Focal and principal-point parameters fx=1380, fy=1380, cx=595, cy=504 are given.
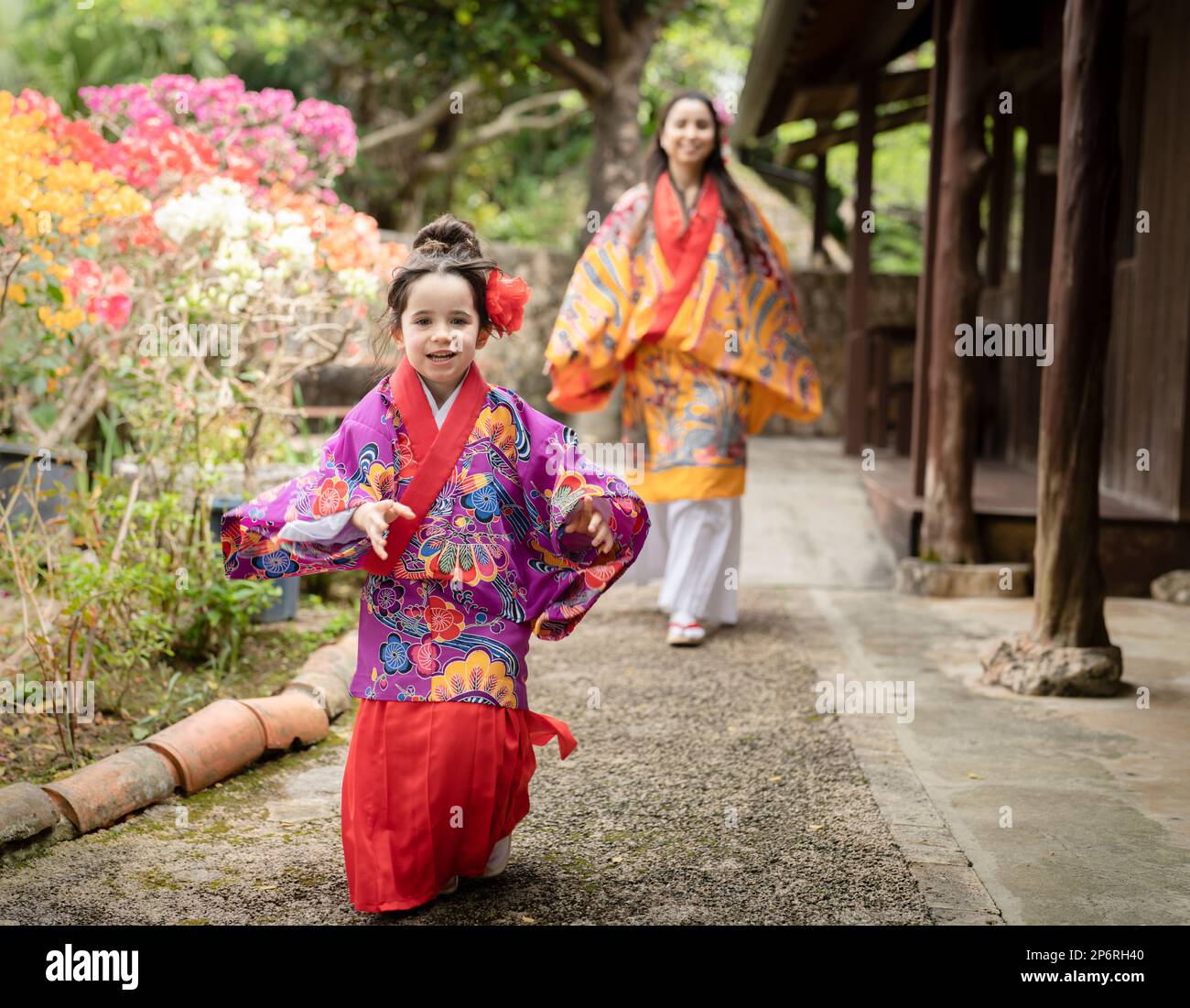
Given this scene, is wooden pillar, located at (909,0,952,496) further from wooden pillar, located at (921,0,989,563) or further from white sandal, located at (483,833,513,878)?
white sandal, located at (483,833,513,878)

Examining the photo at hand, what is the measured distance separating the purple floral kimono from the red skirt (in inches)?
1.9

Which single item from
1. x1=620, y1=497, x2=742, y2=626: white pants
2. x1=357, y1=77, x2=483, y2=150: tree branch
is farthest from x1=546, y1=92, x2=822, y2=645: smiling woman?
x1=357, y1=77, x2=483, y2=150: tree branch

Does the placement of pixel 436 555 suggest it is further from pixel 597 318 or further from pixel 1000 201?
pixel 1000 201

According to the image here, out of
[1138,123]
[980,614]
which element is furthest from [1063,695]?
[1138,123]

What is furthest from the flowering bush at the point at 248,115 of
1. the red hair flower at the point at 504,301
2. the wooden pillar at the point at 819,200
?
the wooden pillar at the point at 819,200

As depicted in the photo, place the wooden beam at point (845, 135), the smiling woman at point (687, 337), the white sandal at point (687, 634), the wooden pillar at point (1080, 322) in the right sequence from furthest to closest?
the wooden beam at point (845, 135), the smiling woman at point (687, 337), the white sandal at point (687, 634), the wooden pillar at point (1080, 322)

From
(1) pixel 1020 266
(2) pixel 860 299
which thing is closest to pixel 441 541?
(1) pixel 1020 266

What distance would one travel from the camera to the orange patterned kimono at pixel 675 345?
18.7 feet

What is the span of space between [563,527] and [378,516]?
0.43m

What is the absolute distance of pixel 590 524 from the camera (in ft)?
9.58

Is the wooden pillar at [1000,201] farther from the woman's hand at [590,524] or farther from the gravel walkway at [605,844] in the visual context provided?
the woman's hand at [590,524]

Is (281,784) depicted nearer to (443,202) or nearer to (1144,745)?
(1144,745)

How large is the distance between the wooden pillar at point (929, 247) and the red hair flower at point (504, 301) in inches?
172

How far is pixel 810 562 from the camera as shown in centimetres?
714
